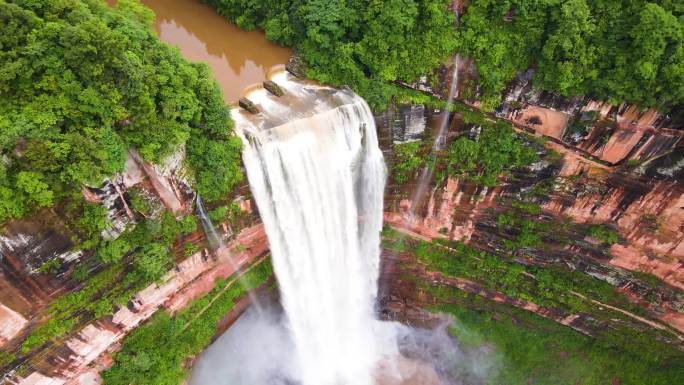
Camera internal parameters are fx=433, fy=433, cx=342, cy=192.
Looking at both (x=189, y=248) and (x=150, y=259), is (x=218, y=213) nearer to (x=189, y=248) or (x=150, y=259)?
(x=189, y=248)

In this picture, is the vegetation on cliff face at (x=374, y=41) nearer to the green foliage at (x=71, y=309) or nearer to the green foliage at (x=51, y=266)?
the green foliage at (x=71, y=309)

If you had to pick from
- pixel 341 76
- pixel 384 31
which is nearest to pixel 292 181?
pixel 341 76

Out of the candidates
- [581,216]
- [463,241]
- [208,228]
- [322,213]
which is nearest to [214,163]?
[208,228]

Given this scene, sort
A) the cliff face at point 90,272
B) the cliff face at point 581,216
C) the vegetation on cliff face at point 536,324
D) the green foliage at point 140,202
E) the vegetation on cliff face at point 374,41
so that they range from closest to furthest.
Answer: the cliff face at point 90,272 < the green foliage at point 140,202 < the vegetation on cliff face at point 374,41 < the cliff face at point 581,216 < the vegetation on cliff face at point 536,324

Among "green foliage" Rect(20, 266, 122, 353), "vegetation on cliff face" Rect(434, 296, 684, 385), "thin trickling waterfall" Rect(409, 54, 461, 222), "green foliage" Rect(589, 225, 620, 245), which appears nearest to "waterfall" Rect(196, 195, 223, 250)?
"green foliage" Rect(20, 266, 122, 353)

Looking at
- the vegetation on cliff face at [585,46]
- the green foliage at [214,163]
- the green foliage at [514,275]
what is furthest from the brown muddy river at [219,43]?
the green foliage at [514,275]

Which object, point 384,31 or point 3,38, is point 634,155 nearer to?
point 384,31
